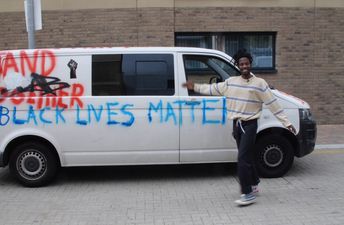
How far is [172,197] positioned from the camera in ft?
20.5

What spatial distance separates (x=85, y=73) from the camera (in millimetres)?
6691

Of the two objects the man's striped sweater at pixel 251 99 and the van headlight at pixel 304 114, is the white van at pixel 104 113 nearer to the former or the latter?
the van headlight at pixel 304 114

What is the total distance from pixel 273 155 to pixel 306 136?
0.58 metres

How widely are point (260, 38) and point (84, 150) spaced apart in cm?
747

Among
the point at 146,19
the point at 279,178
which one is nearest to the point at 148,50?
the point at 279,178

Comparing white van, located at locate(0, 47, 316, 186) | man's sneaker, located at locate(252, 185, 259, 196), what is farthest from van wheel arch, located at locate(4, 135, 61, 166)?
man's sneaker, located at locate(252, 185, 259, 196)

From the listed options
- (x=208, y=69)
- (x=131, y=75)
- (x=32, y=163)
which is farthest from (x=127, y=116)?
(x=32, y=163)

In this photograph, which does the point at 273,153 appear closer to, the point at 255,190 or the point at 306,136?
the point at 306,136

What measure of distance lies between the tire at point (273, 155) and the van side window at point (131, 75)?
1.58 metres

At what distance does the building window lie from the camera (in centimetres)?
1257

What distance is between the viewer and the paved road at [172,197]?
5.39 meters

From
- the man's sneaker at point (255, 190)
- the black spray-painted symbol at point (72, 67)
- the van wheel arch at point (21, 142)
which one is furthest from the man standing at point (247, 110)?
the van wheel arch at point (21, 142)

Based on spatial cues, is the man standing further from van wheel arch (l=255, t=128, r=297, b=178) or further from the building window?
the building window

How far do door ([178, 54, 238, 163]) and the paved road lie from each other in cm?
45
